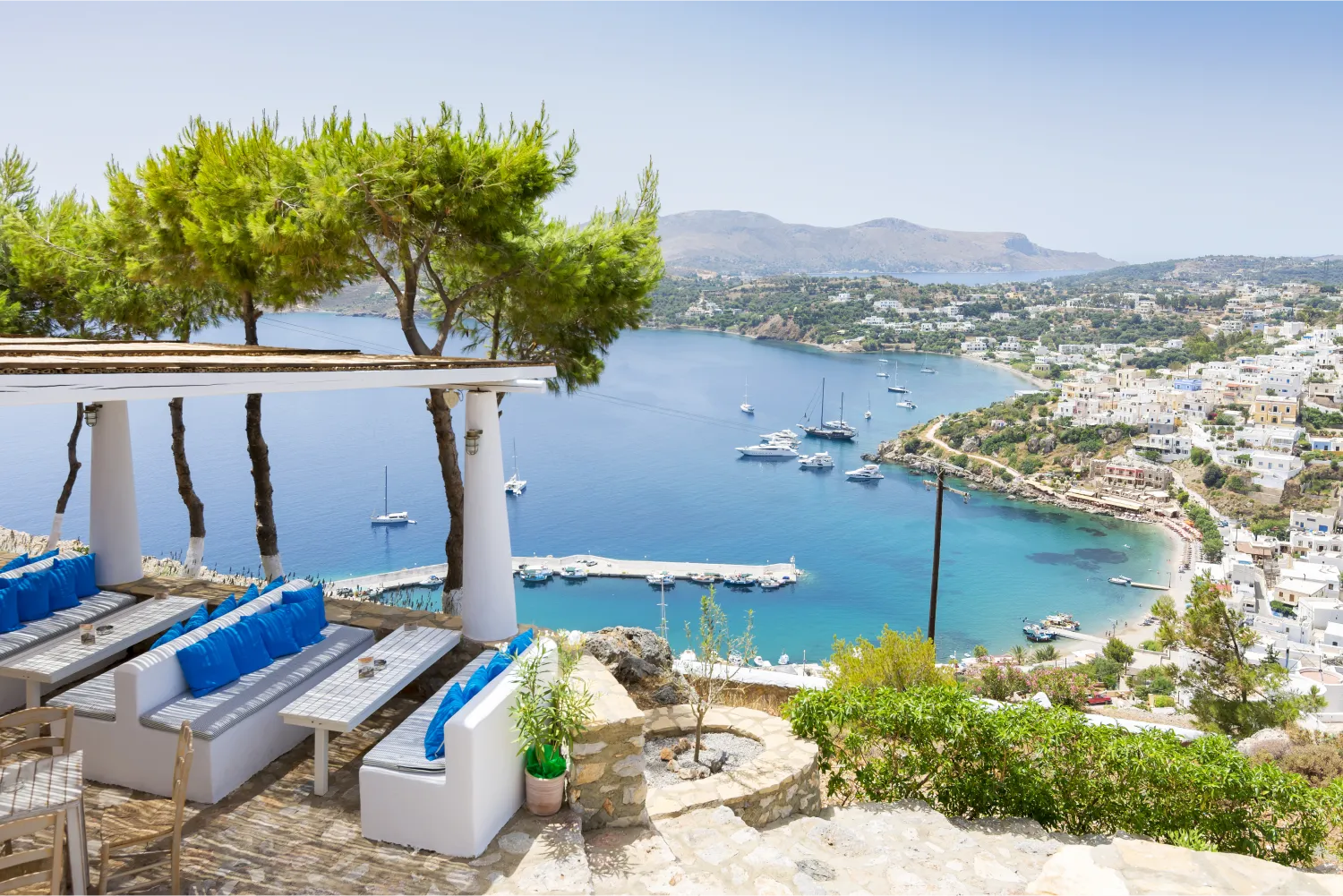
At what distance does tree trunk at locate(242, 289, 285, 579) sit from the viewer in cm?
861

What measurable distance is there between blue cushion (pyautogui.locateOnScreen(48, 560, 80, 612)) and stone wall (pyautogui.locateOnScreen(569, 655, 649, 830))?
3.28 m

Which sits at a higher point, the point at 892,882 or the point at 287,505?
the point at 892,882

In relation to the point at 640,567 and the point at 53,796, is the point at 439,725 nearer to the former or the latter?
the point at 53,796

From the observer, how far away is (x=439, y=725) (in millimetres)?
3057

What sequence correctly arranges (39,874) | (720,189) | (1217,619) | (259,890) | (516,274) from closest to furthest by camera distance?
(39,874)
(259,890)
(516,274)
(1217,619)
(720,189)

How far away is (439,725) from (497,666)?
417 mm

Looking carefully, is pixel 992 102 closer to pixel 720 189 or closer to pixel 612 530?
pixel 720 189

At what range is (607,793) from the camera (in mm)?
3234

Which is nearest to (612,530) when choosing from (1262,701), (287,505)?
(287,505)

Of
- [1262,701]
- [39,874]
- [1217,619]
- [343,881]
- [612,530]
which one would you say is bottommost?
[612,530]

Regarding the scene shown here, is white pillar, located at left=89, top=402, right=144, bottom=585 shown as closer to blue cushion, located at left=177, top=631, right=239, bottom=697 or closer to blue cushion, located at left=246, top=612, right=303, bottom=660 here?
blue cushion, located at left=246, top=612, right=303, bottom=660

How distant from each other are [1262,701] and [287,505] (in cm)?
4326

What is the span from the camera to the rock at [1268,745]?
9.45m

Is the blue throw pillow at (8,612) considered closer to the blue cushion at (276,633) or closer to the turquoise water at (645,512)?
the blue cushion at (276,633)
